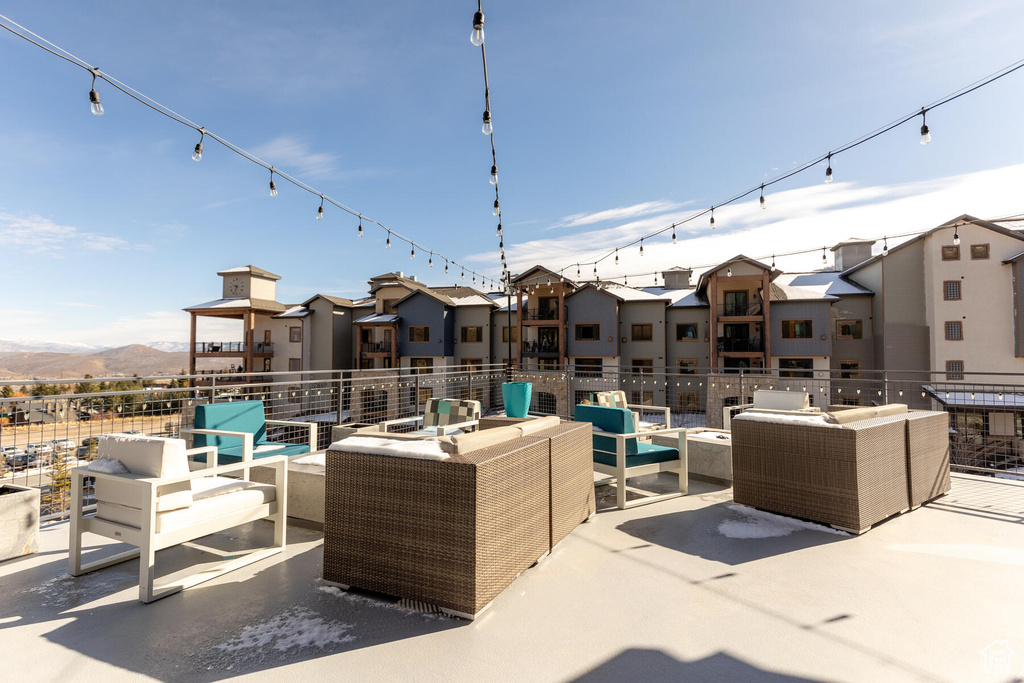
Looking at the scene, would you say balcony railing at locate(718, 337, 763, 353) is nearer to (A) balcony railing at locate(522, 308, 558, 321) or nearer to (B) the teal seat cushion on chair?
(A) balcony railing at locate(522, 308, 558, 321)

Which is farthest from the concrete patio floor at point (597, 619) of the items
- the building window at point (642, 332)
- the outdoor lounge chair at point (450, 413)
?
the building window at point (642, 332)

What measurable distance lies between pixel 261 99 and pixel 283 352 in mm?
16233

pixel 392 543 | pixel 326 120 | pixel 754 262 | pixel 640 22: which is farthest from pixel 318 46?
pixel 754 262

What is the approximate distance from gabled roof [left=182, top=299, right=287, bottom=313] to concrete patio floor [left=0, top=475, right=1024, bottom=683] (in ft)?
86.1

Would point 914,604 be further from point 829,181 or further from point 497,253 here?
point 497,253

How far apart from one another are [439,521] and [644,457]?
2561 mm

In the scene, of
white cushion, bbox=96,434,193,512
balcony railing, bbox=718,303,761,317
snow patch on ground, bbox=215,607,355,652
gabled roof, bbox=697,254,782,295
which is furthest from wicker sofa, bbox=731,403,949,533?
balcony railing, bbox=718,303,761,317

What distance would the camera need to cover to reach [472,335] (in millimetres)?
24312

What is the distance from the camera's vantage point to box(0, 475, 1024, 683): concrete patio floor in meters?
1.83

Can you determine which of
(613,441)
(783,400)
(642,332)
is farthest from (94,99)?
(642,332)

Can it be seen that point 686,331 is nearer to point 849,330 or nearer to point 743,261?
point 743,261

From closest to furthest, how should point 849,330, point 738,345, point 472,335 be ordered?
point 738,345 < point 849,330 < point 472,335

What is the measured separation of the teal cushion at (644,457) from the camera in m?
4.12

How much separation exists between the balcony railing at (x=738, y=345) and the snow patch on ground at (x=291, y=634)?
20.8 m
